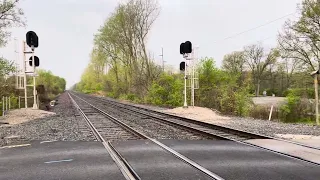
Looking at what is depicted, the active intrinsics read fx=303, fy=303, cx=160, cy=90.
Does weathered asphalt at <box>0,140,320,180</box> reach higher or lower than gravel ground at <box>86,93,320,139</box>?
higher

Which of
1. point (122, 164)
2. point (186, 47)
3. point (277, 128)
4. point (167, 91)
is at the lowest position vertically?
point (277, 128)

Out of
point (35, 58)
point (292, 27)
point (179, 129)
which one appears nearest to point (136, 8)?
point (292, 27)

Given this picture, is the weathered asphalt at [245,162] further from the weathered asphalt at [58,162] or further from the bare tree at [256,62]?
the bare tree at [256,62]

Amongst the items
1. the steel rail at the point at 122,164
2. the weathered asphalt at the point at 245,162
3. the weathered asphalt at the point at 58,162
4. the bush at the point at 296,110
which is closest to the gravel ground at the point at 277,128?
the weathered asphalt at the point at 245,162

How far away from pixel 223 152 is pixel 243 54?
66547 millimetres

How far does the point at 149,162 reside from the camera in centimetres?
591

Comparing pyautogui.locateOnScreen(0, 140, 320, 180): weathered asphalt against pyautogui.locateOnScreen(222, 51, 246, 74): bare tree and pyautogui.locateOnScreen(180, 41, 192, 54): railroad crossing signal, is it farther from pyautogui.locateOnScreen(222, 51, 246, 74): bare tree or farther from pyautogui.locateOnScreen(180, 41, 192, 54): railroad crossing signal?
pyautogui.locateOnScreen(222, 51, 246, 74): bare tree

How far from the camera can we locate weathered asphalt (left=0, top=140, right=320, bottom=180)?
5.02 meters

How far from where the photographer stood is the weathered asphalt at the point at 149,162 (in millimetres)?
5020

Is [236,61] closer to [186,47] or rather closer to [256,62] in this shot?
[256,62]

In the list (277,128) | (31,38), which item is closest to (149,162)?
(277,128)

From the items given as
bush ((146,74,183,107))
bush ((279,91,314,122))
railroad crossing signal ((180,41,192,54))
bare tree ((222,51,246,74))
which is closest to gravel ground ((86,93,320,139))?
railroad crossing signal ((180,41,192,54))

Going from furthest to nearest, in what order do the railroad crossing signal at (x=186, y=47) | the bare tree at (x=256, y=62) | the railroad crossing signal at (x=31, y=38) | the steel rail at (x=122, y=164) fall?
the bare tree at (x=256, y=62) < the railroad crossing signal at (x=186, y=47) < the railroad crossing signal at (x=31, y=38) < the steel rail at (x=122, y=164)

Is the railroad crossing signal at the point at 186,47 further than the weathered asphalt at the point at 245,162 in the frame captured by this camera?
Yes
